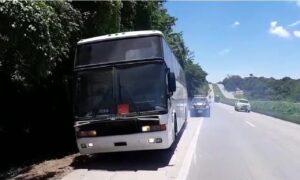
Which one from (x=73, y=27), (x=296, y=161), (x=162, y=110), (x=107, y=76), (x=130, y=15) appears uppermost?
(x=130, y=15)

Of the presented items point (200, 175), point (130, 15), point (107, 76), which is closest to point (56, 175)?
point (107, 76)

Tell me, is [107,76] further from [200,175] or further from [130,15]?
[130,15]

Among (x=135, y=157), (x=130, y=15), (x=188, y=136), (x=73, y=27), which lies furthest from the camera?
(x=130, y=15)

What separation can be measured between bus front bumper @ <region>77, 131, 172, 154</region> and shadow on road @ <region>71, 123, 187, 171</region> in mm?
497

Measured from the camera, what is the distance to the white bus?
37.9ft

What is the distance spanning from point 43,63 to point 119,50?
84.7 inches

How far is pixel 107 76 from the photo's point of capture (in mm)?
11898

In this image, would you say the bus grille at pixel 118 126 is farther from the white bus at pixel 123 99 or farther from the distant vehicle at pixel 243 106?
the distant vehicle at pixel 243 106

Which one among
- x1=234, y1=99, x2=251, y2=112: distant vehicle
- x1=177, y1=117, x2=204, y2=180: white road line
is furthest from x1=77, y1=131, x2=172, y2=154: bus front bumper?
x1=234, y1=99, x2=251, y2=112: distant vehicle

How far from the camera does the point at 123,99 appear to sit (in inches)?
460

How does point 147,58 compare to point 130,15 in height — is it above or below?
below

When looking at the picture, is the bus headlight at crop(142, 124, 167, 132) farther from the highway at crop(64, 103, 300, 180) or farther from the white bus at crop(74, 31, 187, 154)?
the highway at crop(64, 103, 300, 180)

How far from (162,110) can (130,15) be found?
10.7 meters

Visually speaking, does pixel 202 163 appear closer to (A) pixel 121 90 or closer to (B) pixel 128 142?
(B) pixel 128 142
